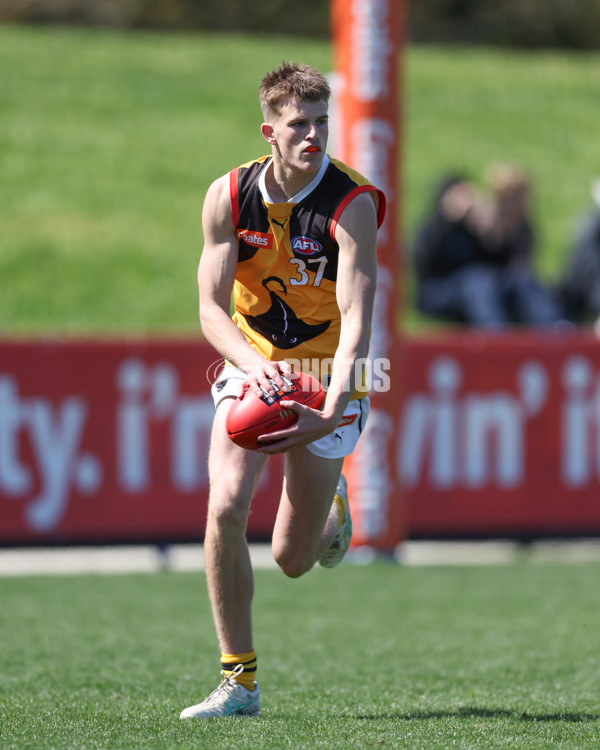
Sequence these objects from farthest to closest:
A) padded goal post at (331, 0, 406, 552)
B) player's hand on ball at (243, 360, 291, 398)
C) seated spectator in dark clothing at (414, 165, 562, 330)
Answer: seated spectator in dark clothing at (414, 165, 562, 330) < padded goal post at (331, 0, 406, 552) < player's hand on ball at (243, 360, 291, 398)

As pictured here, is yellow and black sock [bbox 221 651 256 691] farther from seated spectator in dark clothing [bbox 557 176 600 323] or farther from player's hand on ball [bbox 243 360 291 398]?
seated spectator in dark clothing [bbox 557 176 600 323]

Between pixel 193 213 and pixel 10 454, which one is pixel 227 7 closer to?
pixel 193 213

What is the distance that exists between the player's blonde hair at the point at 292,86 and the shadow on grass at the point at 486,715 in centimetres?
234

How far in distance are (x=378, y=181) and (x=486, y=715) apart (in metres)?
6.04

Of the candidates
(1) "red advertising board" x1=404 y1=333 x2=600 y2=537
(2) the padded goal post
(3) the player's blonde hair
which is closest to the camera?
(3) the player's blonde hair

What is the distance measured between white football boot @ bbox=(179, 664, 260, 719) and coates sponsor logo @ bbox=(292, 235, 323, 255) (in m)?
1.60

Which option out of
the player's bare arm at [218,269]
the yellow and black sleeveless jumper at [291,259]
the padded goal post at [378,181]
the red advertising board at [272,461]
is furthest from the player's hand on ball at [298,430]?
the red advertising board at [272,461]

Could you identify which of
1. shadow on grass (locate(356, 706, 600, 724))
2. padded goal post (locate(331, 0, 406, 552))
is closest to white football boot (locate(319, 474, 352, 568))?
shadow on grass (locate(356, 706, 600, 724))

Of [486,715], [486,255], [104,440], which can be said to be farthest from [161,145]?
[486,715]

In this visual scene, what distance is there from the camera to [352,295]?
473 cm

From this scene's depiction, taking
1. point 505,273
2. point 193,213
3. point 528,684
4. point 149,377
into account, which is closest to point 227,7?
point 193,213

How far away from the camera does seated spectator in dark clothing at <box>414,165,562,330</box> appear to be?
12.8 m

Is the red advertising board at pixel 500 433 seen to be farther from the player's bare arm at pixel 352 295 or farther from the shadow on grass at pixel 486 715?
the player's bare arm at pixel 352 295

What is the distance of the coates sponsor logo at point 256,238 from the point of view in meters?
4.88
